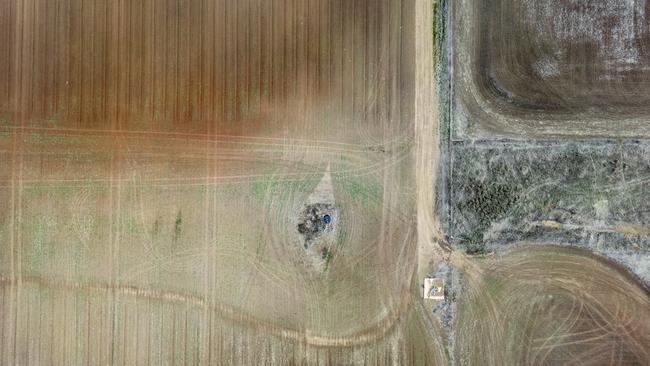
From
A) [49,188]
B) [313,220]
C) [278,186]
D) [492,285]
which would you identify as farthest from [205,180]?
[492,285]

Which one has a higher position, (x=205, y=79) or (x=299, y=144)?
(x=205, y=79)

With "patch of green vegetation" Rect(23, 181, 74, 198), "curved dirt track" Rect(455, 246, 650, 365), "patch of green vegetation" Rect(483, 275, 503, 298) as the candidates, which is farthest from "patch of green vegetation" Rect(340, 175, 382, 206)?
"patch of green vegetation" Rect(23, 181, 74, 198)

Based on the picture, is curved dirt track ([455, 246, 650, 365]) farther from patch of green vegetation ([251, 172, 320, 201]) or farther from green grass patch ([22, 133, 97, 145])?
green grass patch ([22, 133, 97, 145])

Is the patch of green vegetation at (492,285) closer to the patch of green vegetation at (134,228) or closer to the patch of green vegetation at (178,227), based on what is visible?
the patch of green vegetation at (178,227)

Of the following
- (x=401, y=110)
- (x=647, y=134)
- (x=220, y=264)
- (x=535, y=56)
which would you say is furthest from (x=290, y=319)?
(x=647, y=134)

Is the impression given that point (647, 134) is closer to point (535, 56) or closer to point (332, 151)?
point (535, 56)

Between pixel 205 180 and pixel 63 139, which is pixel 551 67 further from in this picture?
pixel 63 139
